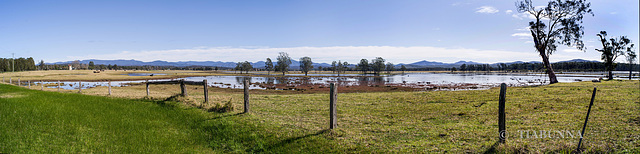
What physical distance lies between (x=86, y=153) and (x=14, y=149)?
170cm

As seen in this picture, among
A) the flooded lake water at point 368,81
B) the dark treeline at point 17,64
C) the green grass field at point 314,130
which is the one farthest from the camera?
the dark treeline at point 17,64

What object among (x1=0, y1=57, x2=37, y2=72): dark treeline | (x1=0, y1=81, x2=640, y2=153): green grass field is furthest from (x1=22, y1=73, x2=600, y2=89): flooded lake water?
(x1=0, y1=57, x2=37, y2=72): dark treeline

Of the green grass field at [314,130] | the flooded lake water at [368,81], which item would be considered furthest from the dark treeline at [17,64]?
the green grass field at [314,130]

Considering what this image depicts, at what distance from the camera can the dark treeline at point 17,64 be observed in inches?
5241

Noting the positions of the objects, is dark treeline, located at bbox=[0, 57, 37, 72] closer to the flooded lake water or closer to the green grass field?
the flooded lake water

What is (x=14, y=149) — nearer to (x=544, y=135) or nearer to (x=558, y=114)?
(x=544, y=135)

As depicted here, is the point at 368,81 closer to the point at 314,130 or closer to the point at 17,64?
the point at 314,130

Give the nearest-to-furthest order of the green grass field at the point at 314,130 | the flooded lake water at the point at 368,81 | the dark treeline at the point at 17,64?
the green grass field at the point at 314,130, the flooded lake water at the point at 368,81, the dark treeline at the point at 17,64

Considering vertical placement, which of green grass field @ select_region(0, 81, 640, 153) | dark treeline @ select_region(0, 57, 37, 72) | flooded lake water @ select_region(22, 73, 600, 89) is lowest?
flooded lake water @ select_region(22, 73, 600, 89)

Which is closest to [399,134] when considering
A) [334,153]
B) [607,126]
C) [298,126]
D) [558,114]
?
[334,153]

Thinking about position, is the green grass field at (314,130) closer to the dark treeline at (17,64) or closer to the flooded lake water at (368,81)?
the flooded lake water at (368,81)

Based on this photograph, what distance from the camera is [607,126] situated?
6996mm

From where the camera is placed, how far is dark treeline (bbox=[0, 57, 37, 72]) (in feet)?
437

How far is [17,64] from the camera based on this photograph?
141750 millimetres
